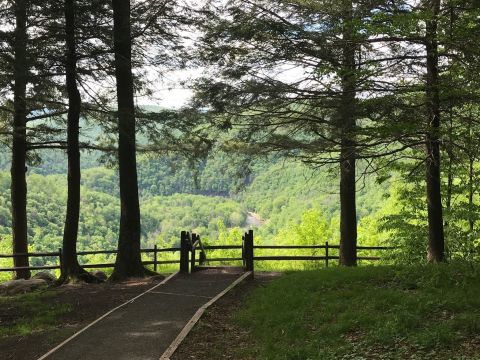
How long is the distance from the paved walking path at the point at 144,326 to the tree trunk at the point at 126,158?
189cm

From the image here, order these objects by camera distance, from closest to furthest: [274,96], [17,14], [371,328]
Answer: [371,328] → [17,14] → [274,96]

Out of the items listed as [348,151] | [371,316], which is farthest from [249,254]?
[371,316]

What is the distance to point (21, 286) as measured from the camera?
11383 mm

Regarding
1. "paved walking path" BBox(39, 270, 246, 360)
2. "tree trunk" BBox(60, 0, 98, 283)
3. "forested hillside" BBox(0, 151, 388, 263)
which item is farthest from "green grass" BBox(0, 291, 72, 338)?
"forested hillside" BBox(0, 151, 388, 263)

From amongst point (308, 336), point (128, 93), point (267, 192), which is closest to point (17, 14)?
point (128, 93)

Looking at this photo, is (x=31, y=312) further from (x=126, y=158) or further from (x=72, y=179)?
(x=126, y=158)

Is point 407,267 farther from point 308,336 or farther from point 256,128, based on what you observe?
point 256,128

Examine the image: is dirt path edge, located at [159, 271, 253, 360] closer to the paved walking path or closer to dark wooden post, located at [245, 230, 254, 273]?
the paved walking path

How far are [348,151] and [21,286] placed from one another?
871cm

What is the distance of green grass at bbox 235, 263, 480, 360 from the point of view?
5117mm

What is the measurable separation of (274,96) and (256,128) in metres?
1.13

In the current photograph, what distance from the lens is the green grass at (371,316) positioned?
5117 millimetres

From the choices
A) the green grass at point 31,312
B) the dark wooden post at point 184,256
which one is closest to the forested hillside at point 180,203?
the dark wooden post at point 184,256

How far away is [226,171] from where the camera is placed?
13922 mm
